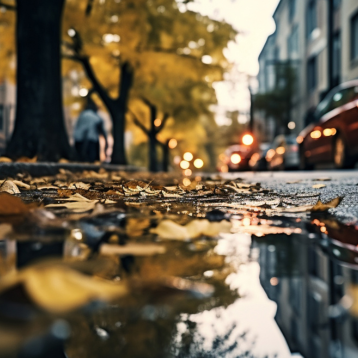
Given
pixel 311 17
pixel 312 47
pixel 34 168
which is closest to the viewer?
pixel 34 168

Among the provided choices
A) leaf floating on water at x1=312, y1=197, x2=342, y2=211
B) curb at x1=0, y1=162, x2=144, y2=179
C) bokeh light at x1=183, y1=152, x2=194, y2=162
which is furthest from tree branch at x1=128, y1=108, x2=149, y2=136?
leaf floating on water at x1=312, y1=197, x2=342, y2=211

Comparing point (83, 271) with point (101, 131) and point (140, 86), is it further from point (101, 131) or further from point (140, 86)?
point (140, 86)

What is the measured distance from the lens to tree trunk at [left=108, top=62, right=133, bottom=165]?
16.3m

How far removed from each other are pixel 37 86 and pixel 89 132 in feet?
12.2

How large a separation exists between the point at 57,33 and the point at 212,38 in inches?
277

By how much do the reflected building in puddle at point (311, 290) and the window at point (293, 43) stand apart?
37848mm

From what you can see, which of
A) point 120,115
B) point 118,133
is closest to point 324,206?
point 120,115

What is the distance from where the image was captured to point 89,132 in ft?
38.0

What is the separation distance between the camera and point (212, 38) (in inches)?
577

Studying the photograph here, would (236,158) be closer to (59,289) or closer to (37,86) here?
(37,86)

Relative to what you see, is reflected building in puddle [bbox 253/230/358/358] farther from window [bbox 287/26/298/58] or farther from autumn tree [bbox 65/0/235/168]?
window [bbox 287/26/298/58]

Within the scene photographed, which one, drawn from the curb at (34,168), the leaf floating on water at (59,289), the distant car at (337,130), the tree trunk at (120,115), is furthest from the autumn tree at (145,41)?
the leaf floating on water at (59,289)

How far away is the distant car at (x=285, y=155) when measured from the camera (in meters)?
19.3

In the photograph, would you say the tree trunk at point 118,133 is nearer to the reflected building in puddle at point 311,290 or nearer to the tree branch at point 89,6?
the tree branch at point 89,6
